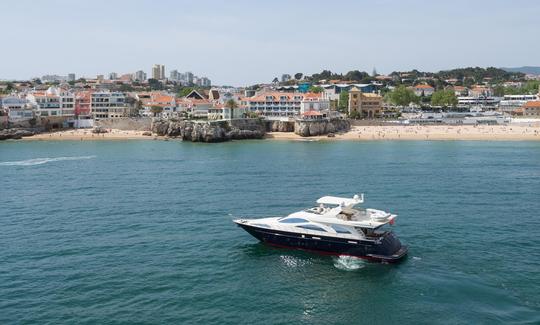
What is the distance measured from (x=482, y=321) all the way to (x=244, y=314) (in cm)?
1120

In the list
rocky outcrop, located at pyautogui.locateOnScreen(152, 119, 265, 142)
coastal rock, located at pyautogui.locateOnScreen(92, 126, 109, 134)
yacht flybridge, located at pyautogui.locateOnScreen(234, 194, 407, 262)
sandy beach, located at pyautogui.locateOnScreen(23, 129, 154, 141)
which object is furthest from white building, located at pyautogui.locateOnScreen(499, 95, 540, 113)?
yacht flybridge, located at pyautogui.locateOnScreen(234, 194, 407, 262)

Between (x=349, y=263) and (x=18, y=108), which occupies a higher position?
(x=18, y=108)

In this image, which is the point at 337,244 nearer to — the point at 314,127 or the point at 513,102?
the point at 314,127

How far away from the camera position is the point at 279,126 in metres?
118

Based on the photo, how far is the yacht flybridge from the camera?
111 ft

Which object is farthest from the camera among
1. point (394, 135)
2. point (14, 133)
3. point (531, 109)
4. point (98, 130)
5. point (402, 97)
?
point (402, 97)

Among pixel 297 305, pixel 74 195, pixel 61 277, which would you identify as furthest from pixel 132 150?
pixel 297 305

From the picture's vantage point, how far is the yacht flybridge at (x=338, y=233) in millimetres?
33781

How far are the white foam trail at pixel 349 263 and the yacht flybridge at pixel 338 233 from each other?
31 cm

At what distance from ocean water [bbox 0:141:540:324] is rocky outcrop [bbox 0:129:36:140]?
49.1 m

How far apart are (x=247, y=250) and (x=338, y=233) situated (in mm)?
6199

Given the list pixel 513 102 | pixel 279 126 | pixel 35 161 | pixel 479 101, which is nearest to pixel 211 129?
pixel 279 126

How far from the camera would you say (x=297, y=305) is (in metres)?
27.4

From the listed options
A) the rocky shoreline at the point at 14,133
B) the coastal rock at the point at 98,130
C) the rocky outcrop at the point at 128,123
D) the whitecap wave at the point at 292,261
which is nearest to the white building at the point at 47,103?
the rocky shoreline at the point at 14,133
